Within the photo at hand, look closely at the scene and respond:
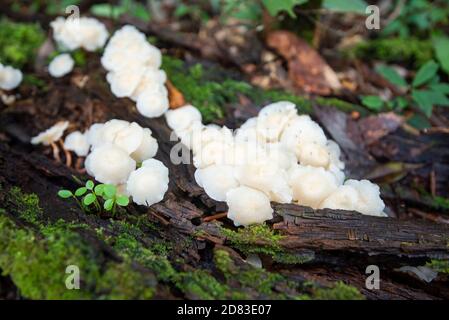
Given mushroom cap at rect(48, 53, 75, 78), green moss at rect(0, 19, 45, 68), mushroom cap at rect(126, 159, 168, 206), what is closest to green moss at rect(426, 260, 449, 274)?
mushroom cap at rect(126, 159, 168, 206)

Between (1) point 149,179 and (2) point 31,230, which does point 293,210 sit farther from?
Answer: (2) point 31,230

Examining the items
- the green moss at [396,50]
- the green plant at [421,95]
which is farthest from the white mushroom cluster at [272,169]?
the green moss at [396,50]

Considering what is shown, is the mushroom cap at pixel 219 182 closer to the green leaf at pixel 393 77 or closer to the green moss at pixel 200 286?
the green moss at pixel 200 286

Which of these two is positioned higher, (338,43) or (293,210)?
(338,43)

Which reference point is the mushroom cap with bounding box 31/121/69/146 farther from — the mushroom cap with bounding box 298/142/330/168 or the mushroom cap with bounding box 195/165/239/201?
the mushroom cap with bounding box 298/142/330/168

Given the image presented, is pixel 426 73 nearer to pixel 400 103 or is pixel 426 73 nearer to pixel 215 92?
pixel 400 103
